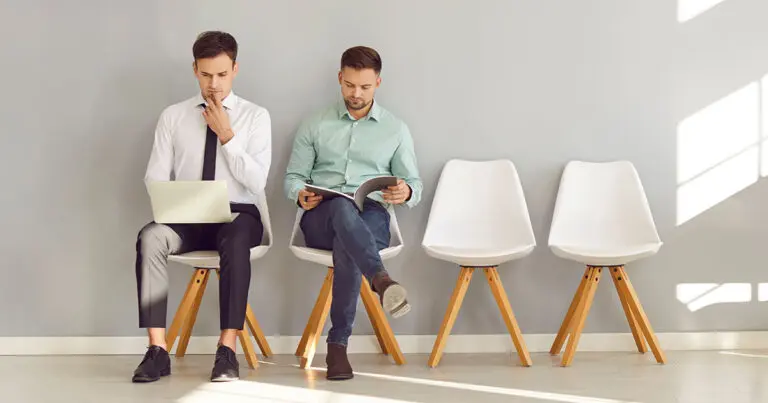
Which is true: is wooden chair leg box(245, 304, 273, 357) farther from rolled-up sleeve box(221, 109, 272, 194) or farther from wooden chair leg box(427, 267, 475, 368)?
wooden chair leg box(427, 267, 475, 368)

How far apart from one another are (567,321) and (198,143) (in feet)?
6.06

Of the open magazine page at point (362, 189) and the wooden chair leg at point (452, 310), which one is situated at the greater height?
the open magazine page at point (362, 189)

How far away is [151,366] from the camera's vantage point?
344 centimetres

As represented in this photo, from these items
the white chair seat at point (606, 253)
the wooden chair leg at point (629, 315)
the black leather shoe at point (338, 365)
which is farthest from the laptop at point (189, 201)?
the wooden chair leg at point (629, 315)

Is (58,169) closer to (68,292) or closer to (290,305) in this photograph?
(68,292)

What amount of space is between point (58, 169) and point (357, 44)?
1.51m

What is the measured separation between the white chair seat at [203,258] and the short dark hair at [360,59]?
867 millimetres

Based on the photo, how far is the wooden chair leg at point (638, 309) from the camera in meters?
3.95

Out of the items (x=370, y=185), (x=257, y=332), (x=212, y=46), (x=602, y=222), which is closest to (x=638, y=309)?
(x=602, y=222)

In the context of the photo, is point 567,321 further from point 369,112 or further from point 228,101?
point 228,101

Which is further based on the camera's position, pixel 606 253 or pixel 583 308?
pixel 583 308

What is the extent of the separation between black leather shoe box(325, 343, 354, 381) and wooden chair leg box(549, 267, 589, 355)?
1.12 m

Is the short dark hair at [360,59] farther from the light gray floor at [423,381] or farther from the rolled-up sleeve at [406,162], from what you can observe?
the light gray floor at [423,381]

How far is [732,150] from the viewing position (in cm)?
434
